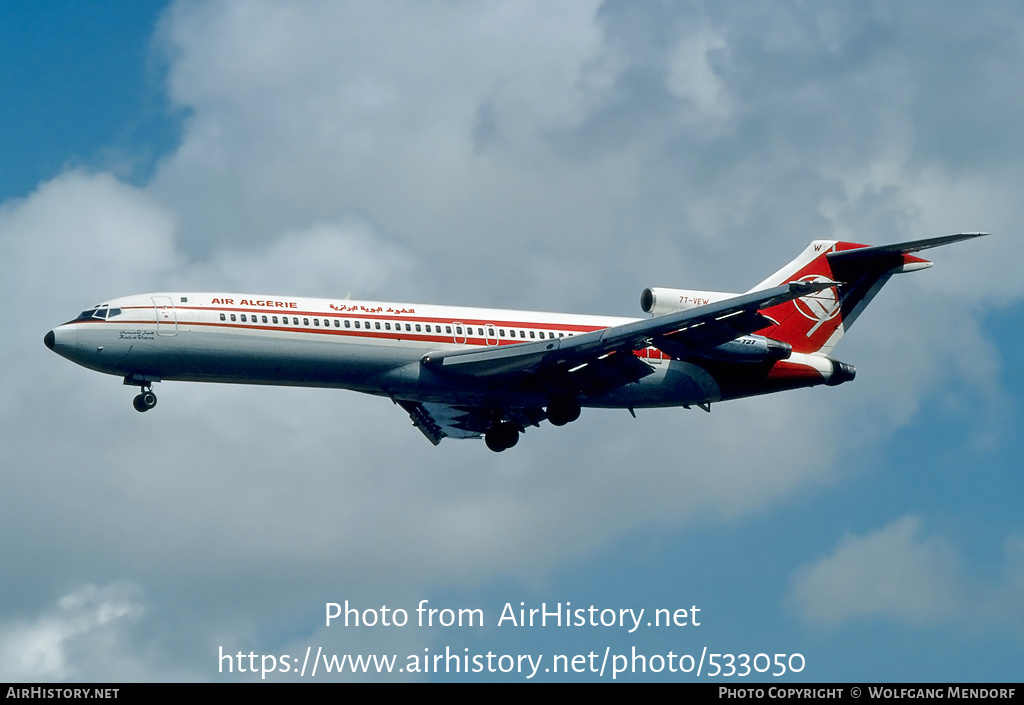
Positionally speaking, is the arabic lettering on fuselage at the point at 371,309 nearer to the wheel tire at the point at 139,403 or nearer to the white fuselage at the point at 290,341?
the white fuselage at the point at 290,341

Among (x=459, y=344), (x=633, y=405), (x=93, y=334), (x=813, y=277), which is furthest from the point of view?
(x=813, y=277)

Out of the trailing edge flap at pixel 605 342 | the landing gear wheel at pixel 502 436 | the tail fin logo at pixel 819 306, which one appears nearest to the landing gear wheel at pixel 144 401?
the trailing edge flap at pixel 605 342

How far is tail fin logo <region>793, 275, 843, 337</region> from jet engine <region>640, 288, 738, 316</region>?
4430 millimetres

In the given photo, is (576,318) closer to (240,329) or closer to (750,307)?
(750,307)

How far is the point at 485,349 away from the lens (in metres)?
44.1

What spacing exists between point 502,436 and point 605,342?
711 cm

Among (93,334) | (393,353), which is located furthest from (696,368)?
(93,334)

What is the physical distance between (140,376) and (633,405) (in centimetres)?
1619

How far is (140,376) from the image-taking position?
42125 millimetres

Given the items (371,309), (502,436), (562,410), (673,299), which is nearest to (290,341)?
(371,309)

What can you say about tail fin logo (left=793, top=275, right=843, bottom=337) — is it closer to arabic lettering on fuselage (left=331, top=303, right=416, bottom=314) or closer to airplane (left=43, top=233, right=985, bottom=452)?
airplane (left=43, top=233, right=985, bottom=452)

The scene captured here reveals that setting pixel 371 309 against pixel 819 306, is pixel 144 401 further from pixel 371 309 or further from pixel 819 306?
pixel 819 306
